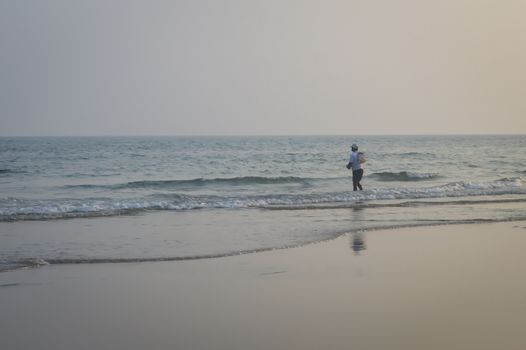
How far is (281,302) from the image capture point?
22.0 feet

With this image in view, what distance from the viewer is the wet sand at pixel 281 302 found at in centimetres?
557

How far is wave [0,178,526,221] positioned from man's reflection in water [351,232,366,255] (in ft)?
20.0

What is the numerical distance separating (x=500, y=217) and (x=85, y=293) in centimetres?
1069

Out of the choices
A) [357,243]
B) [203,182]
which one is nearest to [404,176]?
[203,182]

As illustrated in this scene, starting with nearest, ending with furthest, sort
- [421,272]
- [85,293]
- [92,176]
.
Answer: [85,293] < [421,272] < [92,176]

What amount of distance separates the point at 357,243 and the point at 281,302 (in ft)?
14.5

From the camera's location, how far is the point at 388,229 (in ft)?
41.7

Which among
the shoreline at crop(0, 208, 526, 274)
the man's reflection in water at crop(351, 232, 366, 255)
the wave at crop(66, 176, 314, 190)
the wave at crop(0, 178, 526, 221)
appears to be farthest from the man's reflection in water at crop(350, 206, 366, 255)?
the wave at crop(66, 176, 314, 190)

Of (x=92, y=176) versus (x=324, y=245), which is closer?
(x=324, y=245)

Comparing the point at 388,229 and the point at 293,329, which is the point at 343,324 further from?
the point at 388,229

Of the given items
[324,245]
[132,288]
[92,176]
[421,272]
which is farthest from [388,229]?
[92,176]

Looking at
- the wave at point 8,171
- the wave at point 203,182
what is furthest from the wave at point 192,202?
the wave at point 8,171

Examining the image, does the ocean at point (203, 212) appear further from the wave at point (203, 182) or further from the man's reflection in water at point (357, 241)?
the man's reflection in water at point (357, 241)

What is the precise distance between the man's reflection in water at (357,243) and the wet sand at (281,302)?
0.21 m
